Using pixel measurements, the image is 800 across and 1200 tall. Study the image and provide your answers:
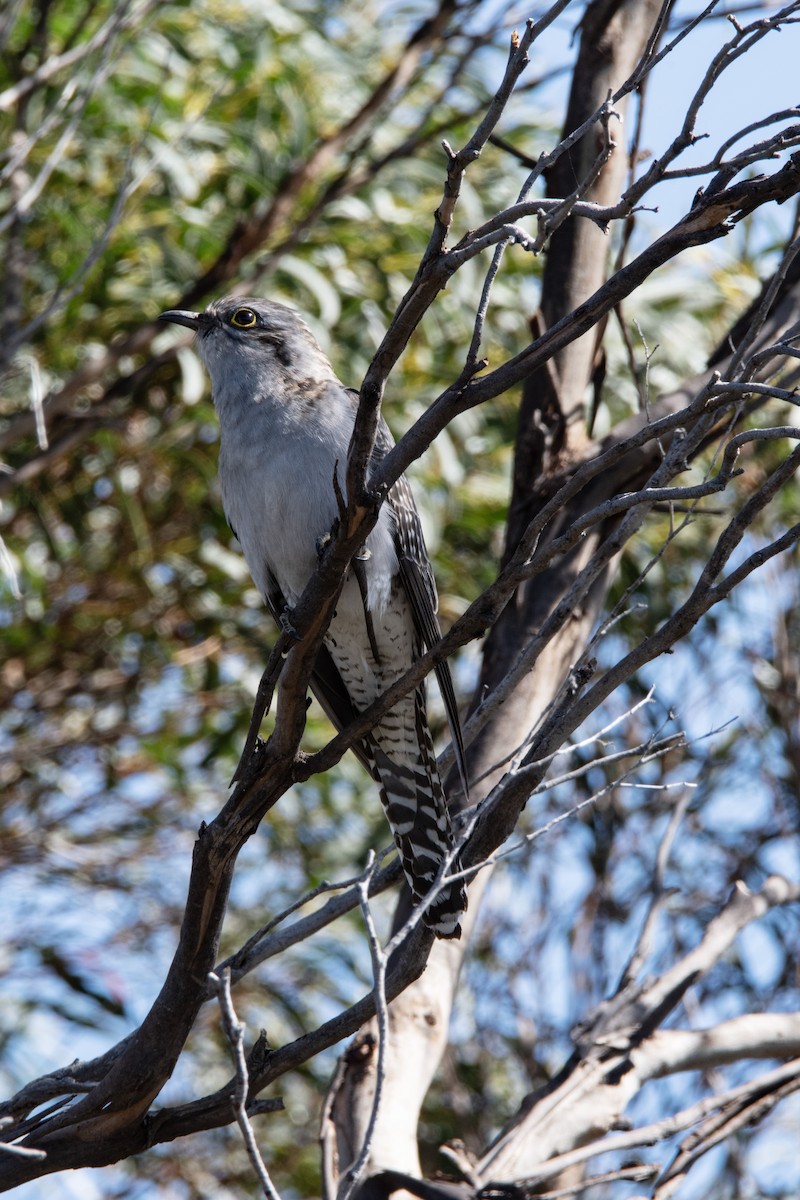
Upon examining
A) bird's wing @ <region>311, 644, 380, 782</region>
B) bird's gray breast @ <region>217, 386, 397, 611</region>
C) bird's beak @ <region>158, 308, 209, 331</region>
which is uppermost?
bird's beak @ <region>158, 308, 209, 331</region>

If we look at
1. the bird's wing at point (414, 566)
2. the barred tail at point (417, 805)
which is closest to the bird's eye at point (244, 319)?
the bird's wing at point (414, 566)

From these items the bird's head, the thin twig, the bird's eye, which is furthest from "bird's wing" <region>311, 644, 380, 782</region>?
the thin twig

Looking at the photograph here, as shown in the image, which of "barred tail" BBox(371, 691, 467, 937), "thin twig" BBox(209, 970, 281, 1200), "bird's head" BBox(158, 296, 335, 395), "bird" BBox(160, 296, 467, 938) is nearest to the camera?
"thin twig" BBox(209, 970, 281, 1200)

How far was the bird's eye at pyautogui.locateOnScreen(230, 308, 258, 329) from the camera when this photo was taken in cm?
446

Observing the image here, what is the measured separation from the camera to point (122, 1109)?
2.77 metres

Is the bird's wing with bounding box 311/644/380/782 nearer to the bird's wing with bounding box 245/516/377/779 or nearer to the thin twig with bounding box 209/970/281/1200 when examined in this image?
the bird's wing with bounding box 245/516/377/779

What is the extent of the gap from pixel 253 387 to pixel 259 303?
1.65 feet

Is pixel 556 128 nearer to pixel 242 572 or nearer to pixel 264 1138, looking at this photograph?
pixel 242 572

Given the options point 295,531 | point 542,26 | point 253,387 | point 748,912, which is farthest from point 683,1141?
point 542,26

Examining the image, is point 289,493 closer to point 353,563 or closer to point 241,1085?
Answer: point 353,563

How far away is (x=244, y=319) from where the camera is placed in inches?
176

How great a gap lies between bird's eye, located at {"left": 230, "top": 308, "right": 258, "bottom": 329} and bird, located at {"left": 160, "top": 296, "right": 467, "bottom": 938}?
0.36 ft

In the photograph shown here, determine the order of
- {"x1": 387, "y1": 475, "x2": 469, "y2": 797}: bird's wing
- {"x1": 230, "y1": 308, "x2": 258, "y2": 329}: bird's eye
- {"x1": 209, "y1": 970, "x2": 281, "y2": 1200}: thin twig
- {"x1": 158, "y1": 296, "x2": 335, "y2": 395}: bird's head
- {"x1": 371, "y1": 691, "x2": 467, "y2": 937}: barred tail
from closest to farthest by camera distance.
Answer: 1. {"x1": 209, "y1": 970, "x2": 281, "y2": 1200}: thin twig
2. {"x1": 371, "y1": 691, "x2": 467, "y2": 937}: barred tail
3. {"x1": 387, "y1": 475, "x2": 469, "y2": 797}: bird's wing
4. {"x1": 158, "y1": 296, "x2": 335, "y2": 395}: bird's head
5. {"x1": 230, "y1": 308, "x2": 258, "y2": 329}: bird's eye

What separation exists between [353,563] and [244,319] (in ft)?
4.07
